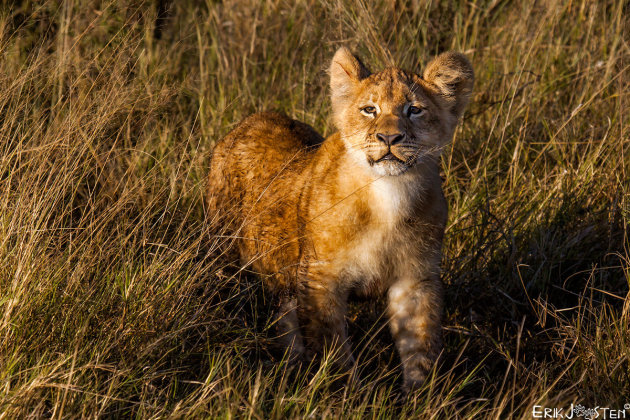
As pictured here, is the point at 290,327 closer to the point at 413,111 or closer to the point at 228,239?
the point at 228,239

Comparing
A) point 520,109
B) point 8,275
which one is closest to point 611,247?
point 520,109

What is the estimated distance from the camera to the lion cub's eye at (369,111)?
3838 millimetres

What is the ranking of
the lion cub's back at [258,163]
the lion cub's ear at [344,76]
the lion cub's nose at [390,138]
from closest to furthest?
the lion cub's nose at [390,138], the lion cub's ear at [344,76], the lion cub's back at [258,163]

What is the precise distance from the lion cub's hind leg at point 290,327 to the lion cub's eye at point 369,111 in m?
1.02

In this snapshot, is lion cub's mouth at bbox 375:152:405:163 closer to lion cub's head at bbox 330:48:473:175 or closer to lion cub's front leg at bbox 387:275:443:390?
lion cub's head at bbox 330:48:473:175

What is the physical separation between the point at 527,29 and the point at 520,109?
888 millimetres

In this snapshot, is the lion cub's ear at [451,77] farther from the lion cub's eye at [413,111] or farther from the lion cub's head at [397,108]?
the lion cub's eye at [413,111]

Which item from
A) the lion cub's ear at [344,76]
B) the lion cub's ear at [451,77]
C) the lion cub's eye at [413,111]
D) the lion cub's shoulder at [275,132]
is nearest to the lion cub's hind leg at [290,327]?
the lion cub's shoulder at [275,132]

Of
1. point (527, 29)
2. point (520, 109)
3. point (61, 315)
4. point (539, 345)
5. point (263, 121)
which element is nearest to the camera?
point (61, 315)

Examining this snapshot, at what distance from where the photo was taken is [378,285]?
384 centimetres

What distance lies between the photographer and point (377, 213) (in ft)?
12.3

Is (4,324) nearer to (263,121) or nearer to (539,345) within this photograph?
(263,121)

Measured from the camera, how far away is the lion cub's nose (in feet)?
11.6

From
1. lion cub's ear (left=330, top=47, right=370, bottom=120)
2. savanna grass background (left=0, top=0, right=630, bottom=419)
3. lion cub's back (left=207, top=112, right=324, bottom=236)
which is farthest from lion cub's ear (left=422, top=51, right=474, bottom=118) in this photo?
savanna grass background (left=0, top=0, right=630, bottom=419)
